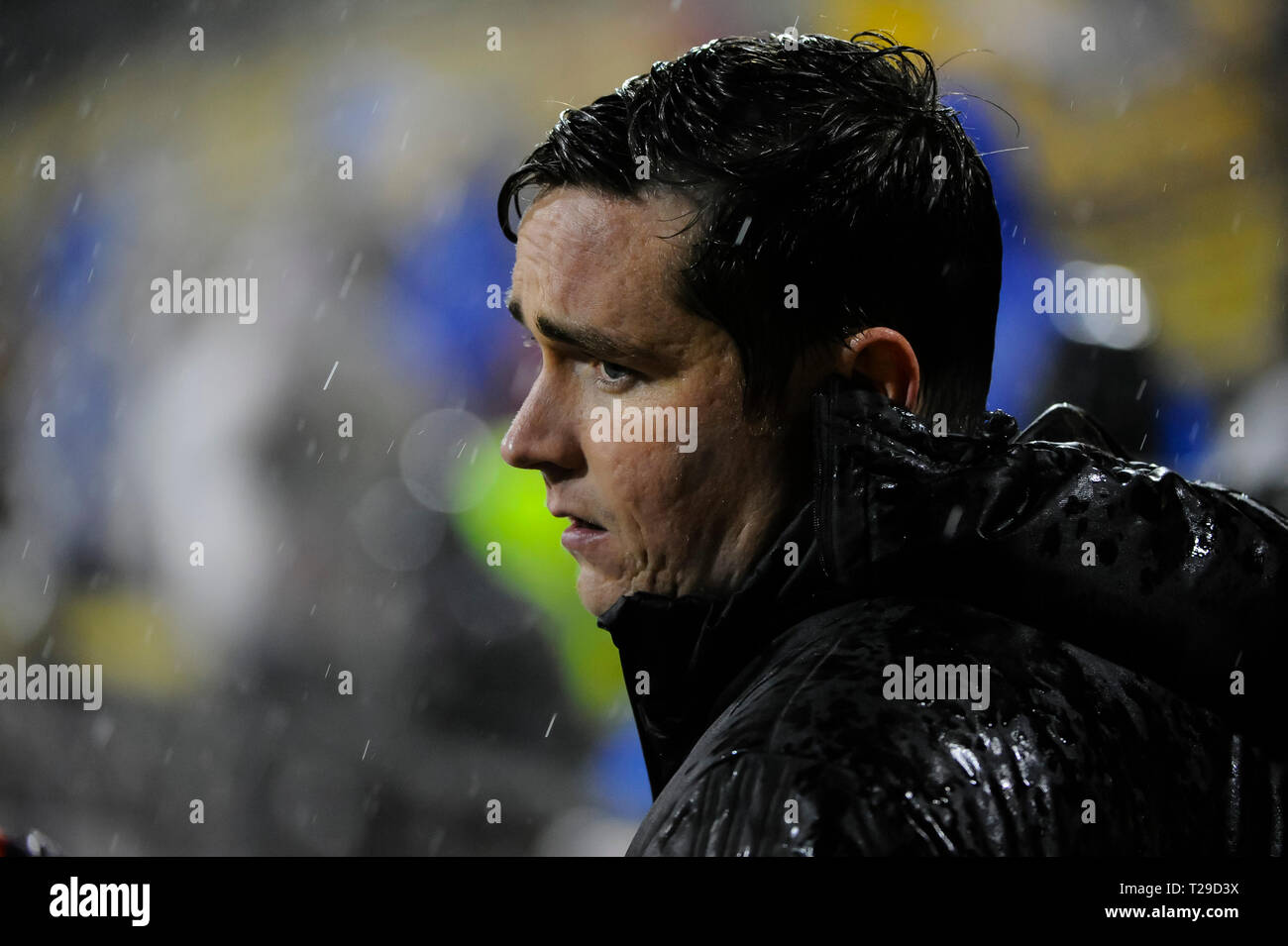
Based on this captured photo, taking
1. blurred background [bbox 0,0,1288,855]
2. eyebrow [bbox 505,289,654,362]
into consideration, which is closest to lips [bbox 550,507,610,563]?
eyebrow [bbox 505,289,654,362]

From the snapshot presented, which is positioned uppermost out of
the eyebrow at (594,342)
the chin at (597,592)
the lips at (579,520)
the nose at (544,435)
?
the eyebrow at (594,342)

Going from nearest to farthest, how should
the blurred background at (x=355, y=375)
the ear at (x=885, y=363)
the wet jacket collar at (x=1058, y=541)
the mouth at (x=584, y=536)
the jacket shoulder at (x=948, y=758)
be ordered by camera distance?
the jacket shoulder at (x=948, y=758) → the wet jacket collar at (x=1058, y=541) → the ear at (x=885, y=363) → the mouth at (x=584, y=536) → the blurred background at (x=355, y=375)

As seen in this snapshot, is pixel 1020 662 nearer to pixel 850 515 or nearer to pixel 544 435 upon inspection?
pixel 850 515

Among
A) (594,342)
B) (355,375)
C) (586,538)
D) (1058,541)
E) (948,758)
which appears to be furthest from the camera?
(355,375)

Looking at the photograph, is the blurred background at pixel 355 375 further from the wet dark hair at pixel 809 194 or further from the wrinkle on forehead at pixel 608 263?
the wrinkle on forehead at pixel 608 263

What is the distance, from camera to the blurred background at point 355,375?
273 inches

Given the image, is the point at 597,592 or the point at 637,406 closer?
the point at 637,406

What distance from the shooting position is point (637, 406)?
65.2 inches

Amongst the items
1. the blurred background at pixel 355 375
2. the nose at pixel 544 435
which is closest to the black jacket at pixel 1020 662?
the nose at pixel 544 435

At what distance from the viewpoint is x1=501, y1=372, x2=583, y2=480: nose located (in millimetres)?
1707

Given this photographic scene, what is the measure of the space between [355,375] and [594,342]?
23.1 ft

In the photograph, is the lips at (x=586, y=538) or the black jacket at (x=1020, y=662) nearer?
the black jacket at (x=1020, y=662)

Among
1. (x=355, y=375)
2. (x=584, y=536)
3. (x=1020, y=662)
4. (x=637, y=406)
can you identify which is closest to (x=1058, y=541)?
(x=1020, y=662)
